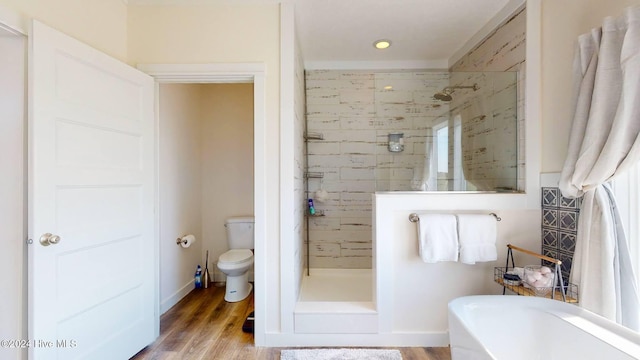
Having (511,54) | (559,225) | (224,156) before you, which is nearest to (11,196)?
(224,156)

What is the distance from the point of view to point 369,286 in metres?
2.81

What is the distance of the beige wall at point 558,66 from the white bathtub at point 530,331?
94cm

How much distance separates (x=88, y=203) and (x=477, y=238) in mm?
2335

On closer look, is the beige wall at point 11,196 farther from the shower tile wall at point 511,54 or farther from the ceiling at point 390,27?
the shower tile wall at point 511,54

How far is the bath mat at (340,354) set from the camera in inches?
74.0

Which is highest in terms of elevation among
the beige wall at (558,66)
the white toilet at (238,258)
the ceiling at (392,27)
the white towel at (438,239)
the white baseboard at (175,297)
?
the ceiling at (392,27)

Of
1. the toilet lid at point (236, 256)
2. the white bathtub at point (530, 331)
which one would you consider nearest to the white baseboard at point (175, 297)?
the toilet lid at point (236, 256)

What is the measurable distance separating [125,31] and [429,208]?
2486 millimetres

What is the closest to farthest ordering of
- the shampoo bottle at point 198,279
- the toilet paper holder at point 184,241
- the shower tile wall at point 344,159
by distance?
the toilet paper holder at point 184,241, the shower tile wall at point 344,159, the shampoo bottle at point 198,279

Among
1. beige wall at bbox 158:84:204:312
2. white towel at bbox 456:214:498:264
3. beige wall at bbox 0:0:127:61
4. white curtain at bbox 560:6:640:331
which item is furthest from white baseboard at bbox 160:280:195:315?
white curtain at bbox 560:6:640:331

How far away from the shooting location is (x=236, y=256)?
281 centimetres

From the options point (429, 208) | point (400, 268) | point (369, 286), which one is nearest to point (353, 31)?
point (429, 208)

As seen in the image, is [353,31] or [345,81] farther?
[345,81]

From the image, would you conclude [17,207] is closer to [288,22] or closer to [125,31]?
[125,31]
